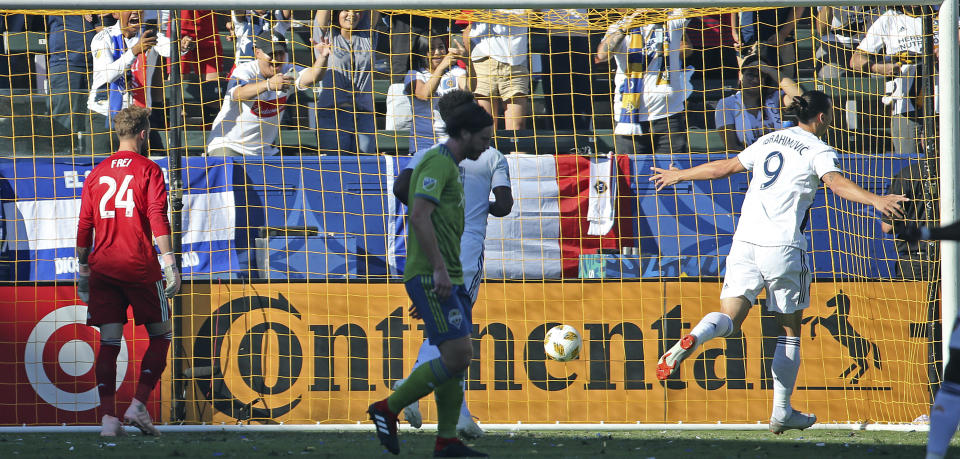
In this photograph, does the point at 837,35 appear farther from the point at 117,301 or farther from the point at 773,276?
the point at 117,301

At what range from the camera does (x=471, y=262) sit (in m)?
5.95

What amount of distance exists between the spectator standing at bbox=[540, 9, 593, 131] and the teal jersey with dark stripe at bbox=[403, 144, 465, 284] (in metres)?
4.30

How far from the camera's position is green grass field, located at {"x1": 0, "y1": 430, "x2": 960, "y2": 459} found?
5.13 m

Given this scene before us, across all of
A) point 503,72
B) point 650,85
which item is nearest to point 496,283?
point 503,72

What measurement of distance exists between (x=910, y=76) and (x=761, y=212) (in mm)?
3242

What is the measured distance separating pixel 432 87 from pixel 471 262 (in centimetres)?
355

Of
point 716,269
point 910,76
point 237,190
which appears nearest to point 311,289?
point 237,190

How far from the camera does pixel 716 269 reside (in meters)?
7.88

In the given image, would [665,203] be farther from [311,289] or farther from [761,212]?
[311,289]

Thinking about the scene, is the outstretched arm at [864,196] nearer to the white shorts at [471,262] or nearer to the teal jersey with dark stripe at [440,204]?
the white shorts at [471,262]

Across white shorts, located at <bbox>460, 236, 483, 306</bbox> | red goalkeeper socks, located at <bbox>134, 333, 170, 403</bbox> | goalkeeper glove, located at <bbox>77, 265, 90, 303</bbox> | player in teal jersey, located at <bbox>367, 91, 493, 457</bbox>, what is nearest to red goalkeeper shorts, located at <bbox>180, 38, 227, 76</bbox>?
goalkeeper glove, located at <bbox>77, 265, 90, 303</bbox>

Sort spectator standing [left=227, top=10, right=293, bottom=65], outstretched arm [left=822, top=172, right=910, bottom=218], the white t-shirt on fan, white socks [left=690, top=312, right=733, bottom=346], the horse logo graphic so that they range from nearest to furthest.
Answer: outstretched arm [left=822, top=172, right=910, bottom=218] < white socks [left=690, top=312, right=733, bottom=346] < the horse logo graphic < the white t-shirt on fan < spectator standing [left=227, top=10, right=293, bottom=65]

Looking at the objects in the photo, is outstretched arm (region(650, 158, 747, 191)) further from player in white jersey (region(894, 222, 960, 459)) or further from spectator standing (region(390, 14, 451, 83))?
spectator standing (region(390, 14, 451, 83))

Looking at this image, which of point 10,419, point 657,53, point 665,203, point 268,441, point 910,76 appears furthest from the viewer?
point 657,53
